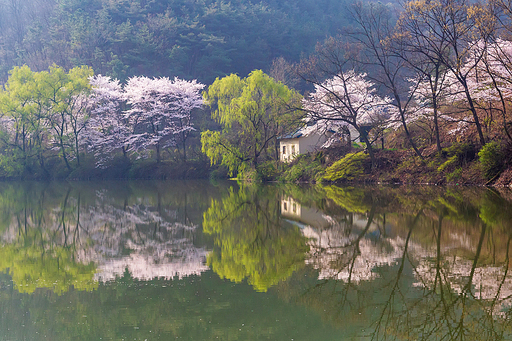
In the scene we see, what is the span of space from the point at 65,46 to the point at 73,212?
5983cm

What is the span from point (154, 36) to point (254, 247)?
64.6 meters

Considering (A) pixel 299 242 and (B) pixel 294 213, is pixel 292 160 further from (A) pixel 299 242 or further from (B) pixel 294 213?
(A) pixel 299 242

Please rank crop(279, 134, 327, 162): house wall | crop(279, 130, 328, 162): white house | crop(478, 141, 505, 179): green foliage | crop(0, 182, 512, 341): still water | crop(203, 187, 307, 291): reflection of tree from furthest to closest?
crop(279, 134, 327, 162): house wall
crop(279, 130, 328, 162): white house
crop(478, 141, 505, 179): green foliage
crop(203, 187, 307, 291): reflection of tree
crop(0, 182, 512, 341): still water

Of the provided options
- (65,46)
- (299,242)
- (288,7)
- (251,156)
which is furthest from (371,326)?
(288,7)

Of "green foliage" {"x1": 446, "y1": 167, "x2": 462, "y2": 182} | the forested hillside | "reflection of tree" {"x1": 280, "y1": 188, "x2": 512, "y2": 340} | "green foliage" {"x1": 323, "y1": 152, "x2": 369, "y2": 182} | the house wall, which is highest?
the forested hillside

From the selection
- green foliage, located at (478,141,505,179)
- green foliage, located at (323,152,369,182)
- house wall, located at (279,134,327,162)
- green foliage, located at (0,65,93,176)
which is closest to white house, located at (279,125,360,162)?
house wall, located at (279,134,327,162)

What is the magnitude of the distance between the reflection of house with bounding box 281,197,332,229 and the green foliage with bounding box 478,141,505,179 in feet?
32.0

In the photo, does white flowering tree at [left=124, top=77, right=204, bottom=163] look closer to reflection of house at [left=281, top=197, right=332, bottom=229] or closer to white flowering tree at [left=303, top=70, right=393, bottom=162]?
white flowering tree at [left=303, top=70, right=393, bottom=162]

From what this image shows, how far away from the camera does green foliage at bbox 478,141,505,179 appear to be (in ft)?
72.3

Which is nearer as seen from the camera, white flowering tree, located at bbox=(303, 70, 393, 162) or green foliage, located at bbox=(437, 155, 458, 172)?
green foliage, located at bbox=(437, 155, 458, 172)

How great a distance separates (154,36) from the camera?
228 feet

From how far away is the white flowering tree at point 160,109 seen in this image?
4984 cm

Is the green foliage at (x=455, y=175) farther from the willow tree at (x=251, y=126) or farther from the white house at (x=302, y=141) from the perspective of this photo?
the willow tree at (x=251, y=126)

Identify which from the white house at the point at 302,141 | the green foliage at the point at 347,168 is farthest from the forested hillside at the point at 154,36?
the green foliage at the point at 347,168
